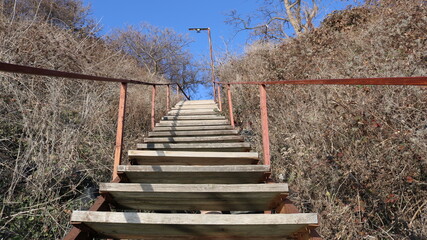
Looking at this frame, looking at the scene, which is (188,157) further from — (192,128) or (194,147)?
(192,128)

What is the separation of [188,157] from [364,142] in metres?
2.46

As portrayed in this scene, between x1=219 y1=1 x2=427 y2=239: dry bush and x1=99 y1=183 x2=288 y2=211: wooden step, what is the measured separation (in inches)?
55.2

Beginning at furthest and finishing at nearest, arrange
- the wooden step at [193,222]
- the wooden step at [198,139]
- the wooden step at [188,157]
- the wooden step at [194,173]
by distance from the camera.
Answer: the wooden step at [198,139] → the wooden step at [188,157] → the wooden step at [194,173] → the wooden step at [193,222]

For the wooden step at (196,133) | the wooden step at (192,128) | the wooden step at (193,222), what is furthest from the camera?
the wooden step at (192,128)

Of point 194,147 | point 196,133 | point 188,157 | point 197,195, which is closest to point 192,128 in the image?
point 196,133

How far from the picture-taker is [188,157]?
301 centimetres

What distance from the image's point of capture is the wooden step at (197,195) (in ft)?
6.91

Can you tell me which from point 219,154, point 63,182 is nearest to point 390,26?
point 219,154

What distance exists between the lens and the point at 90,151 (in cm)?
475

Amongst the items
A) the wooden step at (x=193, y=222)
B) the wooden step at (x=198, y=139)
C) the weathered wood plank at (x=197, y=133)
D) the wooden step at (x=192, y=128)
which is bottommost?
the wooden step at (x=193, y=222)

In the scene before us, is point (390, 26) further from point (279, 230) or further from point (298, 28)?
point (298, 28)

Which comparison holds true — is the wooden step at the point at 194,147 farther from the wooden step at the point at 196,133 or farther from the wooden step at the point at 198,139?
the wooden step at the point at 196,133

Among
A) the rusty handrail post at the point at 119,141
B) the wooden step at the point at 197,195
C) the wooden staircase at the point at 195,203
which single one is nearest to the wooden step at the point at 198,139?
the wooden staircase at the point at 195,203

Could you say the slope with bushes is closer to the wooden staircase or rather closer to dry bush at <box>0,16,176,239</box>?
dry bush at <box>0,16,176,239</box>
